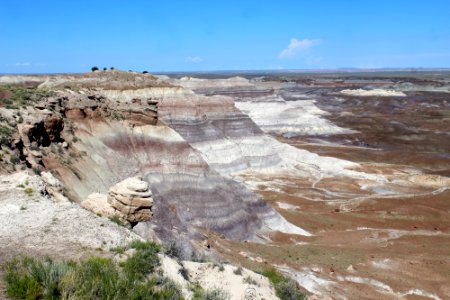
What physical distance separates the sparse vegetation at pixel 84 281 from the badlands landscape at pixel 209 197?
1.33ft

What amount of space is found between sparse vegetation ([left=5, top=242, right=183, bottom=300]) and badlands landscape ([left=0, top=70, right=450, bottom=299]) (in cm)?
41

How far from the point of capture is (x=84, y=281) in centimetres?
617

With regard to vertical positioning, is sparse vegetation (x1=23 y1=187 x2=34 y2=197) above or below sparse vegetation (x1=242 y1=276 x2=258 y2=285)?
above

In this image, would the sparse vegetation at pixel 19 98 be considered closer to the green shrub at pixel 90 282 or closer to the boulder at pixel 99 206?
the boulder at pixel 99 206

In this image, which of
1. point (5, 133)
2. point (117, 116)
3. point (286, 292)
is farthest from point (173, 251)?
point (117, 116)

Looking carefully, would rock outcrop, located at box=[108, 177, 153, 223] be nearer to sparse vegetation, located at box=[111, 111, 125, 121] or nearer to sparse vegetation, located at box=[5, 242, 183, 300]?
sparse vegetation, located at box=[5, 242, 183, 300]

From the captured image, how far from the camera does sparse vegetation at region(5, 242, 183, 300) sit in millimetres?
5852

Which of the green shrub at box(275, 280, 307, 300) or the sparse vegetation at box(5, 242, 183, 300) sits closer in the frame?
the sparse vegetation at box(5, 242, 183, 300)

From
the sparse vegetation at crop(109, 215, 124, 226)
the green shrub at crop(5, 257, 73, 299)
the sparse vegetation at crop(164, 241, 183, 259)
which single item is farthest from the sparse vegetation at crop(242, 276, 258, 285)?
the green shrub at crop(5, 257, 73, 299)

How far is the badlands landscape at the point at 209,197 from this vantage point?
30.3ft

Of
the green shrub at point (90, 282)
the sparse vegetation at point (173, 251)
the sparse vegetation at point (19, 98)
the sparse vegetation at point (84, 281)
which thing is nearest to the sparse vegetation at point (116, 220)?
the sparse vegetation at point (173, 251)

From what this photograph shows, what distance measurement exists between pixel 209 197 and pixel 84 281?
15789 mm

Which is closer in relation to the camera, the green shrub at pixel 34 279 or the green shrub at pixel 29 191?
the green shrub at pixel 34 279

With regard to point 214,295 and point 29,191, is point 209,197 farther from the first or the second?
point 214,295
